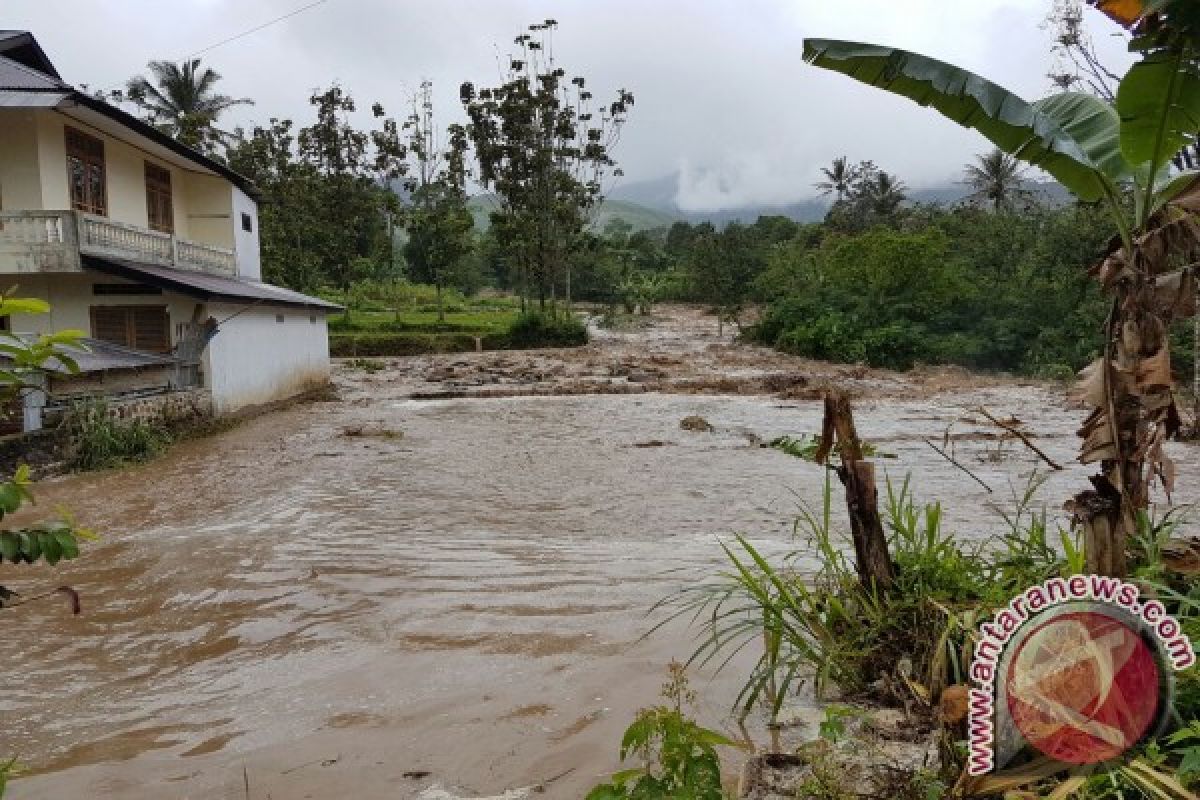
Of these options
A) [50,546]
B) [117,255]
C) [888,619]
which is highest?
[117,255]

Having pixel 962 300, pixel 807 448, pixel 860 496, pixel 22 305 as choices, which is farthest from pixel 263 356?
pixel 962 300

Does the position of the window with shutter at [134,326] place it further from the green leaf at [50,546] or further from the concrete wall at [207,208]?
the green leaf at [50,546]

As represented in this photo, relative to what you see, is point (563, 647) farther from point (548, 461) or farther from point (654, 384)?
point (654, 384)

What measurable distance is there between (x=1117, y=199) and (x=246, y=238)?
23142 millimetres

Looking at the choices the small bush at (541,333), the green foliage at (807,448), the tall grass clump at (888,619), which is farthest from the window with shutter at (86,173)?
the small bush at (541,333)

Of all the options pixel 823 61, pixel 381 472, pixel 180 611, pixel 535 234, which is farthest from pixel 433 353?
pixel 823 61

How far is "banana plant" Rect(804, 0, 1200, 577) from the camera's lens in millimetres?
3043

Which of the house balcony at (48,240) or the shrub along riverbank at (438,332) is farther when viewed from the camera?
the shrub along riverbank at (438,332)

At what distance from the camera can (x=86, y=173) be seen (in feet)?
51.6

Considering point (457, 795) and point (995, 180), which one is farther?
point (995, 180)

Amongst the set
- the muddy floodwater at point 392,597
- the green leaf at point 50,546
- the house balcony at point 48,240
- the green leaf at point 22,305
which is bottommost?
the muddy floodwater at point 392,597

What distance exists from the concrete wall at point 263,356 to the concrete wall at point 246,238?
248 centimetres

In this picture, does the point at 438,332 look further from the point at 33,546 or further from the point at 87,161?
the point at 33,546

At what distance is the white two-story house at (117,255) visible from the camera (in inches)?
530
